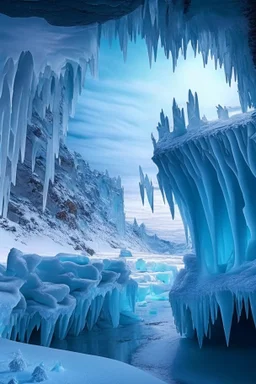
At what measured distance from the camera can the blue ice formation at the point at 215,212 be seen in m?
8.45

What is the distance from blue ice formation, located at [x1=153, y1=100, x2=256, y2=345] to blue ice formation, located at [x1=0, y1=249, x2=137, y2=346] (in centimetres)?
260

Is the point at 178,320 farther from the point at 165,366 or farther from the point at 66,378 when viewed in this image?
the point at 66,378

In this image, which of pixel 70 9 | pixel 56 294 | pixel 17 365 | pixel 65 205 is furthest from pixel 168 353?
pixel 65 205

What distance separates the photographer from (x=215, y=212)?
9555 millimetres

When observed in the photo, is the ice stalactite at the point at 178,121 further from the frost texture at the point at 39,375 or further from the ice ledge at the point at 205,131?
the frost texture at the point at 39,375

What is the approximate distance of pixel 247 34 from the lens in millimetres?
3559

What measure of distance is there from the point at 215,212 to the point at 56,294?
13.6 feet

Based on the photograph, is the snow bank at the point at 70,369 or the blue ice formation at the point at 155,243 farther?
the blue ice formation at the point at 155,243

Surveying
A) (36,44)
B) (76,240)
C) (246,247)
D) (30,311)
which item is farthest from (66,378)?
(76,240)

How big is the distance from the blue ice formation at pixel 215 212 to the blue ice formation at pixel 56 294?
8.53 ft

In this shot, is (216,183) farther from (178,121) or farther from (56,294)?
(56,294)

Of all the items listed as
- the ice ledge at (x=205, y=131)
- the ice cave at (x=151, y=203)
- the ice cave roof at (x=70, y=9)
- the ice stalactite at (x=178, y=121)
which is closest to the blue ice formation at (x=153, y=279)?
the ice cave at (x=151, y=203)

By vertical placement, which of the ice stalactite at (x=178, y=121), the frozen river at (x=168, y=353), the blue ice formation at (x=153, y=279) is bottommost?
the frozen river at (x=168, y=353)

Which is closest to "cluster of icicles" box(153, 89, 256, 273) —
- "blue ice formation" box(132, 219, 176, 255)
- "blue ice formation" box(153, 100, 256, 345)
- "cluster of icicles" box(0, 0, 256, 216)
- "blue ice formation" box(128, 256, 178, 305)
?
"blue ice formation" box(153, 100, 256, 345)
